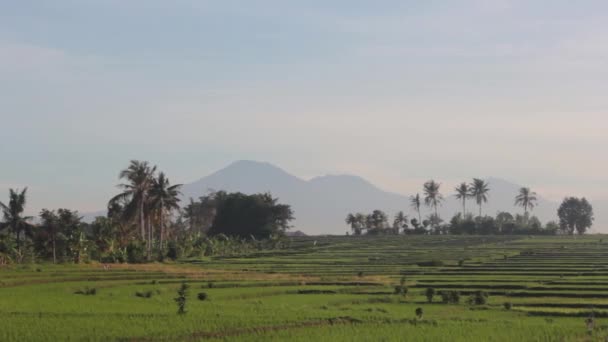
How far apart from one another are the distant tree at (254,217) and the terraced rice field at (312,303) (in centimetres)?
4551

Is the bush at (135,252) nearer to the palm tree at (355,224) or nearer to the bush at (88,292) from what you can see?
the bush at (88,292)

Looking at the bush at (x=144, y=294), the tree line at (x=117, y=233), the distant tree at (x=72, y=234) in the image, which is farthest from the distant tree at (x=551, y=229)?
the bush at (x=144, y=294)

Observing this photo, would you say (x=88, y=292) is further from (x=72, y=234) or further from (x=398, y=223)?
(x=398, y=223)

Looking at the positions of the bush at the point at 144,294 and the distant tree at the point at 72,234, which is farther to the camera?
the distant tree at the point at 72,234

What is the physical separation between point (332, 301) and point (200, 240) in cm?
4969

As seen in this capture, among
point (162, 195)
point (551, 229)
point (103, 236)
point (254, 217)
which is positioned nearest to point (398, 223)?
point (551, 229)

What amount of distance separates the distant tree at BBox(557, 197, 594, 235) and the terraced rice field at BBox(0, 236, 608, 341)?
7551 cm

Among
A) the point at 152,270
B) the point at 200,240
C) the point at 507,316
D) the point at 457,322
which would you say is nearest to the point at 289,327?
the point at 457,322

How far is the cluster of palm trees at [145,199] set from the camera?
6316 centimetres

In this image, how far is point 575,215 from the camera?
129875mm

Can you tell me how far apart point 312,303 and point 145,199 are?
36250mm

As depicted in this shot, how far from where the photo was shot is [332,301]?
32.8 meters

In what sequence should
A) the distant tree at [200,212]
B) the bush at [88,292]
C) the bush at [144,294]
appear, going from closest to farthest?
the bush at [88,292] → the bush at [144,294] → the distant tree at [200,212]

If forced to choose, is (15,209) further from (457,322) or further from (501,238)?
(501,238)
